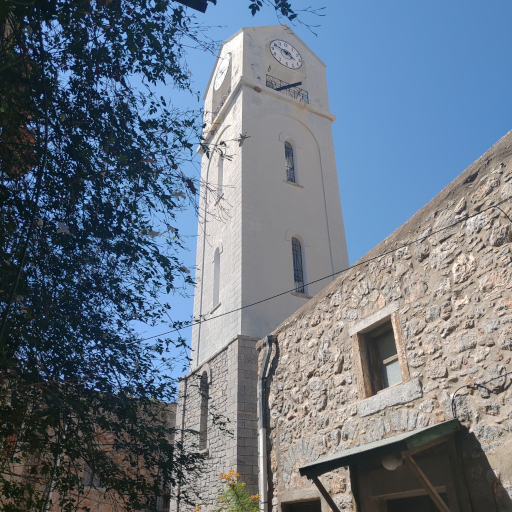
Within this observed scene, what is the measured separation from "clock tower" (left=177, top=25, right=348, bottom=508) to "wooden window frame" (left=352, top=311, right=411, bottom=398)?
3799 millimetres

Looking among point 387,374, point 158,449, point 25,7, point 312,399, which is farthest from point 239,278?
point 25,7

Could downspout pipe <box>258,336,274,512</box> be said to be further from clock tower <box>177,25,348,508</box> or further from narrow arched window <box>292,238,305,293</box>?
narrow arched window <box>292,238,305,293</box>

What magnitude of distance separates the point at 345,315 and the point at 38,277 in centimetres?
371

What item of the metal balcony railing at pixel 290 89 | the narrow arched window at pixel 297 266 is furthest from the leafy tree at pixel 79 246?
the metal balcony railing at pixel 290 89

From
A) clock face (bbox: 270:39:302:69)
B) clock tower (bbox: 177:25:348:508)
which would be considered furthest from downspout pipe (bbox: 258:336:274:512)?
clock face (bbox: 270:39:302:69)

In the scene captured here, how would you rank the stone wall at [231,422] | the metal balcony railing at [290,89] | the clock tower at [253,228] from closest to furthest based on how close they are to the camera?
the stone wall at [231,422]
the clock tower at [253,228]
the metal balcony railing at [290,89]

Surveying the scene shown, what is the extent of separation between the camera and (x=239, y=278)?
11.6 metres

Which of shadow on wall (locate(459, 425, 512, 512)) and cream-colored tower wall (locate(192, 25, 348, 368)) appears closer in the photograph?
shadow on wall (locate(459, 425, 512, 512))

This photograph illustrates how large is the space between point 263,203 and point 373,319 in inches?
304

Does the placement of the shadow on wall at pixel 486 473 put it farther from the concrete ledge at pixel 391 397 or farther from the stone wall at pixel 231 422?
the stone wall at pixel 231 422

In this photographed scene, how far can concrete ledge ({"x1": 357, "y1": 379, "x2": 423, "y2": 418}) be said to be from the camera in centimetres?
489

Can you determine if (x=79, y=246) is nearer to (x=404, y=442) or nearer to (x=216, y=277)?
(x=404, y=442)

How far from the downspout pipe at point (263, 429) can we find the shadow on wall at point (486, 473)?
3.77 metres

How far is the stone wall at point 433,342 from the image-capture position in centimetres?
412
